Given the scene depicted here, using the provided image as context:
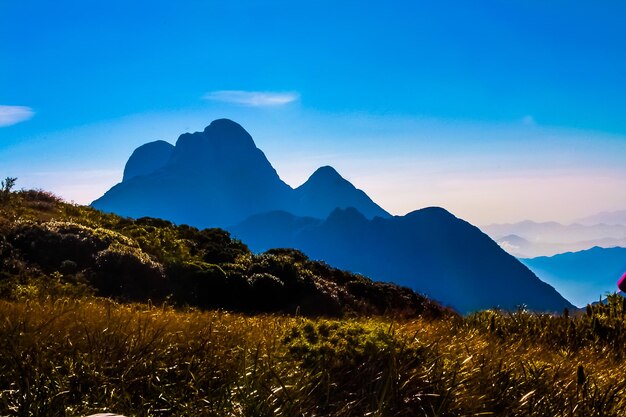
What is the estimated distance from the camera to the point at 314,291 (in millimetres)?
17250

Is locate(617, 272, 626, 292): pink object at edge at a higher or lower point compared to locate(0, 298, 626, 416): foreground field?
higher

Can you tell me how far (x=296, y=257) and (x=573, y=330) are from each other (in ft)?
30.6

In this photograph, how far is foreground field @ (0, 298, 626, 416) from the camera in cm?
607

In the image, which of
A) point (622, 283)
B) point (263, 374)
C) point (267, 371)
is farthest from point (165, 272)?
point (622, 283)

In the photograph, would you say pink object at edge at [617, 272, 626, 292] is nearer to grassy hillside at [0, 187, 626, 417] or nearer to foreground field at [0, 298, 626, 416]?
grassy hillside at [0, 187, 626, 417]

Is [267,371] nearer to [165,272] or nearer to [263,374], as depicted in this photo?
[263,374]

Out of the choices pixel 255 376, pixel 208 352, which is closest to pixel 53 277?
pixel 208 352

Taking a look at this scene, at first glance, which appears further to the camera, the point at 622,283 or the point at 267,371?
the point at 622,283

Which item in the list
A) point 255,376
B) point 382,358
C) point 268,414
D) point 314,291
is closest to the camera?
point 268,414

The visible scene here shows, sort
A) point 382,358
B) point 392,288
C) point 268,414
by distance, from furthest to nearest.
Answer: point 392,288
point 382,358
point 268,414

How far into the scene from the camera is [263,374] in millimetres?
6277

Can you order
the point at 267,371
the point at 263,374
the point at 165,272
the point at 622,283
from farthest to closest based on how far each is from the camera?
the point at 165,272, the point at 622,283, the point at 267,371, the point at 263,374

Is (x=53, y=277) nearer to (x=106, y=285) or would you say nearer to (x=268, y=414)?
(x=106, y=285)

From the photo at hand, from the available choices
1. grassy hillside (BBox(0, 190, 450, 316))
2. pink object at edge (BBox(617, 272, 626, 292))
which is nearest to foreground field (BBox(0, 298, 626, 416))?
pink object at edge (BBox(617, 272, 626, 292))
